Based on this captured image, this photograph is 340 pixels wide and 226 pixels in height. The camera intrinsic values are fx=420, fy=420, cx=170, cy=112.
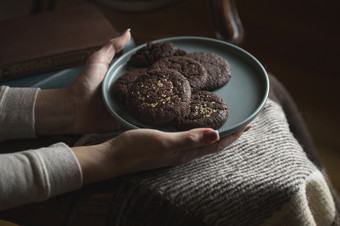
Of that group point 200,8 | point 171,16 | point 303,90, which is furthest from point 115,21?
point 303,90

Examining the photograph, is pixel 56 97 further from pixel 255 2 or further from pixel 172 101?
pixel 255 2

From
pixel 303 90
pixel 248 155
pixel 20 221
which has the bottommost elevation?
pixel 303 90

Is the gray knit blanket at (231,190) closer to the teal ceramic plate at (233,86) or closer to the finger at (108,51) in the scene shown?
the teal ceramic plate at (233,86)

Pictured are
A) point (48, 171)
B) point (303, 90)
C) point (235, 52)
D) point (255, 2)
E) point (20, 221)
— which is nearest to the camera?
point (48, 171)

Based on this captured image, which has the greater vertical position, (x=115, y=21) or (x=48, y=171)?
(x=48, y=171)

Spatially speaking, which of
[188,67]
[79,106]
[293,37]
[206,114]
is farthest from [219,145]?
[293,37]

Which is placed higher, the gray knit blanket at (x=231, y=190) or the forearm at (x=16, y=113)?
the forearm at (x=16, y=113)

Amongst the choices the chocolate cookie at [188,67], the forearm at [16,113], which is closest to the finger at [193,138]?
the chocolate cookie at [188,67]
